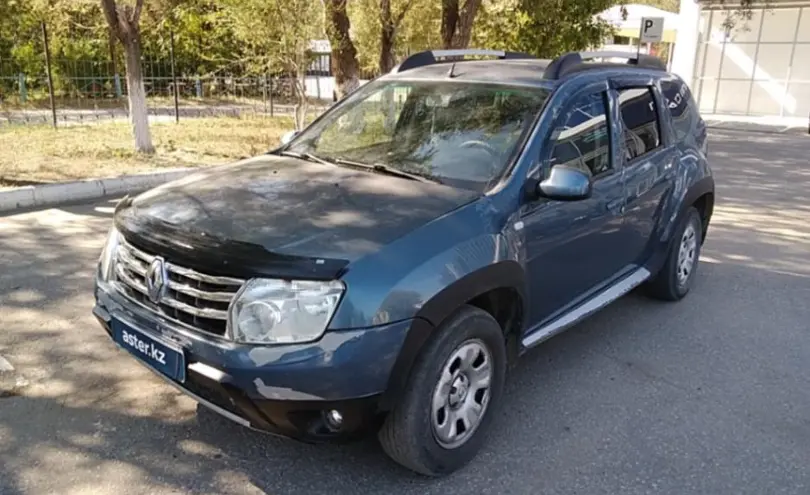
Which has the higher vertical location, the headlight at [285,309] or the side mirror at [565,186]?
the side mirror at [565,186]

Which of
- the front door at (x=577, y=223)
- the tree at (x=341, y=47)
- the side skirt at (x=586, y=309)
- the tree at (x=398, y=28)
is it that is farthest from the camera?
the tree at (x=398, y=28)

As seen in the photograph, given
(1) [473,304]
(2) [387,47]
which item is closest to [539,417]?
(1) [473,304]

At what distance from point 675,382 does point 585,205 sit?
1.20 metres

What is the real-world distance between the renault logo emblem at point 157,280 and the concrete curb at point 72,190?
5366mm

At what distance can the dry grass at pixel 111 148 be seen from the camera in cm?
879

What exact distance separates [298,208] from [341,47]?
30.0 ft

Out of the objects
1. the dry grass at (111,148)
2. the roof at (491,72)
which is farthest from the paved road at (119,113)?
the roof at (491,72)

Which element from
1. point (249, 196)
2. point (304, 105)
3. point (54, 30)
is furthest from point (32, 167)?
point (54, 30)

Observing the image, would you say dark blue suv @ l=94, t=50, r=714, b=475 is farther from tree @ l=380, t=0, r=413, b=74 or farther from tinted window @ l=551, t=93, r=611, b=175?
tree @ l=380, t=0, r=413, b=74

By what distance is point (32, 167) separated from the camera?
8836 mm

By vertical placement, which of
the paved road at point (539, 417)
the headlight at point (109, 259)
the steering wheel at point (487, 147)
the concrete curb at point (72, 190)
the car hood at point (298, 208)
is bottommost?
the paved road at point (539, 417)

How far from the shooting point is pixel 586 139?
373 cm

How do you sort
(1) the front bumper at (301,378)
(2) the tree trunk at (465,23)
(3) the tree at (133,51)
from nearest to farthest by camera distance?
1. (1) the front bumper at (301,378)
2. (3) the tree at (133,51)
3. (2) the tree trunk at (465,23)

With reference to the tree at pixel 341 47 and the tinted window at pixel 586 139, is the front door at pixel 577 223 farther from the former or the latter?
the tree at pixel 341 47
